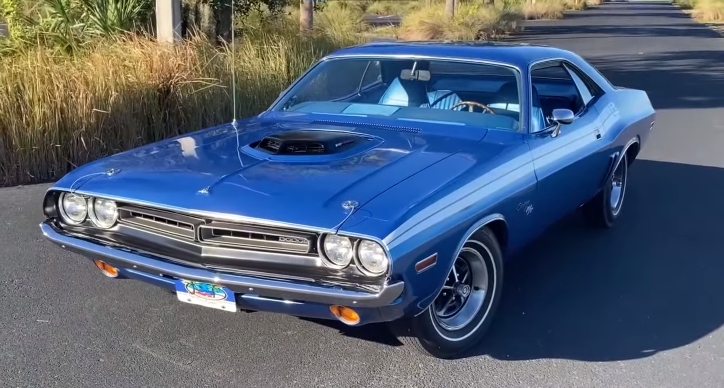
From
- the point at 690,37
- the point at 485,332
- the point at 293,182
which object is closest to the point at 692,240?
the point at 485,332

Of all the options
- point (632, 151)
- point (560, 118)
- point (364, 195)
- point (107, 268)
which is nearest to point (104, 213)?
point (107, 268)

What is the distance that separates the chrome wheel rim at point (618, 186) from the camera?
6.12 metres

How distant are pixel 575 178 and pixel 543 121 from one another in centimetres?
43

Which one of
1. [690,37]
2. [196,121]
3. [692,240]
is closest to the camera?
[692,240]

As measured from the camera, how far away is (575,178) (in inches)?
191

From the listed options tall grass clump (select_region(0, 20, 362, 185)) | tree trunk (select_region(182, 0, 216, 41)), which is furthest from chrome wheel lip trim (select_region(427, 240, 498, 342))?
tree trunk (select_region(182, 0, 216, 41))

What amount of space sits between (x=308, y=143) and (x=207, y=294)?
1.06m

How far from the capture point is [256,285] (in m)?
3.20

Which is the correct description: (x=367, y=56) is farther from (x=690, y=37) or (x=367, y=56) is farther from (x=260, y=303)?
(x=690, y=37)

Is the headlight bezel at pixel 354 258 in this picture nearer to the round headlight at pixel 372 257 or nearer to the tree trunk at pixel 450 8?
the round headlight at pixel 372 257

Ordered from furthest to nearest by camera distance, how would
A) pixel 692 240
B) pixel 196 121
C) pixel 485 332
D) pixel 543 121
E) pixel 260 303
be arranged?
pixel 196 121
pixel 692 240
pixel 543 121
pixel 485 332
pixel 260 303

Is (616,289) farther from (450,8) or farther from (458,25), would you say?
(450,8)

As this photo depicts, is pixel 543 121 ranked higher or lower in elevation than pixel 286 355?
higher

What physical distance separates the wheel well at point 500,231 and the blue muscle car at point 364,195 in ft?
0.04
